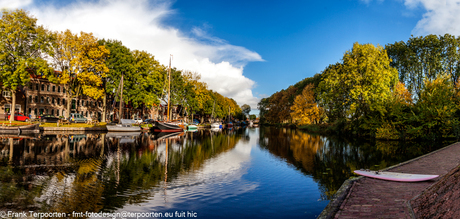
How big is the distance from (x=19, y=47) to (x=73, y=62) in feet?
23.2

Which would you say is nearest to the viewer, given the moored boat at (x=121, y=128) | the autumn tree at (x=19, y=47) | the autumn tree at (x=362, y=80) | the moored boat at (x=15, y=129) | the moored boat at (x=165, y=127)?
the moored boat at (x=15, y=129)

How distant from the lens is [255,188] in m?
9.77

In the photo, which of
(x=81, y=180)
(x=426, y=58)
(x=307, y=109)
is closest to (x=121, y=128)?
(x=81, y=180)

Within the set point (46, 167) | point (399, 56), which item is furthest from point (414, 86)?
point (46, 167)

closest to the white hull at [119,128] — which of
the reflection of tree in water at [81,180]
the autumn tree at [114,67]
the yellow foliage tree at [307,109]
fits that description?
the autumn tree at [114,67]

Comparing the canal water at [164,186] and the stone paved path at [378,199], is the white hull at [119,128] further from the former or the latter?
the stone paved path at [378,199]

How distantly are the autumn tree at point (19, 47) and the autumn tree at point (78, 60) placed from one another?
1.88 m

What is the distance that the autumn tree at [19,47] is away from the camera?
3472cm

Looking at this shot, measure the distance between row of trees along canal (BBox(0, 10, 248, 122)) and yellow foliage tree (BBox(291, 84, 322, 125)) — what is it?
35199 mm

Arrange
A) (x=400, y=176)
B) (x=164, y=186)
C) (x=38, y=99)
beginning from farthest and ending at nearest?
(x=38, y=99) → (x=400, y=176) → (x=164, y=186)

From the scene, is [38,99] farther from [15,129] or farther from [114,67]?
[15,129]

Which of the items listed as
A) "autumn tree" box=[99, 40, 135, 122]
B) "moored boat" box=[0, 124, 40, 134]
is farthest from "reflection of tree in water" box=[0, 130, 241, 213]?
"autumn tree" box=[99, 40, 135, 122]

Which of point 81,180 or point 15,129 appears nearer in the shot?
point 81,180

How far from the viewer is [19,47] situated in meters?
36.1
